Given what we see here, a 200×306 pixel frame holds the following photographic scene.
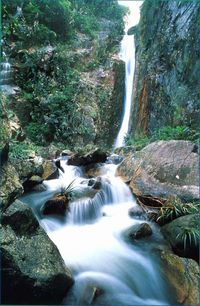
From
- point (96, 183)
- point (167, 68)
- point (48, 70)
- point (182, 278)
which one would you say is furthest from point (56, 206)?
point (48, 70)

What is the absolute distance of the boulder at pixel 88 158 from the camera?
8.48 m

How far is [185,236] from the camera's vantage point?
4344 millimetres

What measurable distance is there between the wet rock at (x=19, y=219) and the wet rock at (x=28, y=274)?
7cm

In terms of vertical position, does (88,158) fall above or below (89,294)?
below

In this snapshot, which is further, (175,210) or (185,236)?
(175,210)

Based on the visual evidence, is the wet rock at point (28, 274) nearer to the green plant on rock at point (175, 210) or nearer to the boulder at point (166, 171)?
the green plant on rock at point (175, 210)

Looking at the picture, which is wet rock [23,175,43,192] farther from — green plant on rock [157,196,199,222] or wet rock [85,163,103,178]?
green plant on rock [157,196,199,222]

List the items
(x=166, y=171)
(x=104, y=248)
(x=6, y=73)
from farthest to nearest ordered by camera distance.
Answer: (x=6, y=73) < (x=166, y=171) < (x=104, y=248)

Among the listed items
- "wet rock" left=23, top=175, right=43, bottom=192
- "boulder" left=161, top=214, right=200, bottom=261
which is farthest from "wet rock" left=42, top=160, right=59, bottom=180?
"boulder" left=161, top=214, right=200, bottom=261

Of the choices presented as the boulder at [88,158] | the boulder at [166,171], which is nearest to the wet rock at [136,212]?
the boulder at [166,171]

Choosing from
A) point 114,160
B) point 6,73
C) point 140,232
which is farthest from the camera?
point 6,73

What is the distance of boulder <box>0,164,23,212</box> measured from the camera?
135 inches

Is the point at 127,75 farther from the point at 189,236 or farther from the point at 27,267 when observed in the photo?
the point at 27,267

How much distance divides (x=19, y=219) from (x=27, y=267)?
56 cm
